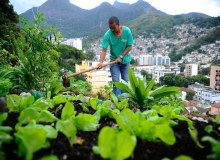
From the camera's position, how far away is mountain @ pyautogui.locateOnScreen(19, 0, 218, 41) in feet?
334

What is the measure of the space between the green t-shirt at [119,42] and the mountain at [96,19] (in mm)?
89226

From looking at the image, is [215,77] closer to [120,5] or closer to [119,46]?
[119,46]

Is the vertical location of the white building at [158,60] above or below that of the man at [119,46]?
above

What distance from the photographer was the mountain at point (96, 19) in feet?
334

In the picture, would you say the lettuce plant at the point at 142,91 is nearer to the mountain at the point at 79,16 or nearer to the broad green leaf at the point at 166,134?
the broad green leaf at the point at 166,134

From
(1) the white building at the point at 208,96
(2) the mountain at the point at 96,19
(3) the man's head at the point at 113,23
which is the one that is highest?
(2) the mountain at the point at 96,19

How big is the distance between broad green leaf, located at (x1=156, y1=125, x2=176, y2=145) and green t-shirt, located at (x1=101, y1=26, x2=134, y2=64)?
2769 mm

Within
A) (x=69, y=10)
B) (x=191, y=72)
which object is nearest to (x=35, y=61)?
(x=191, y=72)

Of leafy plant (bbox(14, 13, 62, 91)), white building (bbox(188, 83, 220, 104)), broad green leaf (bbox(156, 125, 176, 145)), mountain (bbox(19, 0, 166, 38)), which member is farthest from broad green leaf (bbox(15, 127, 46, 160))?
mountain (bbox(19, 0, 166, 38))

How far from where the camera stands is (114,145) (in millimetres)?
636

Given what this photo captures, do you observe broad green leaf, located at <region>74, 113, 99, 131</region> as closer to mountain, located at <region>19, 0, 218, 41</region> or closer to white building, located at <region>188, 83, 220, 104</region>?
white building, located at <region>188, 83, 220, 104</region>

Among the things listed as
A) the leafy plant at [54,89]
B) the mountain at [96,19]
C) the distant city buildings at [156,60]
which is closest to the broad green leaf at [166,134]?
the leafy plant at [54,89]

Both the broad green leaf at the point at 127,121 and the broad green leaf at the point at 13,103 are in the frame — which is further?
the broad green leaf at the point at 13,103

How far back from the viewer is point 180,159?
565 mm
